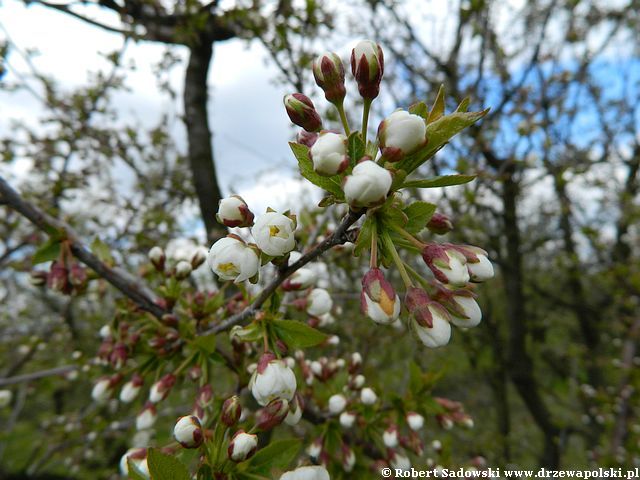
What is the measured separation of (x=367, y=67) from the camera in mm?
788

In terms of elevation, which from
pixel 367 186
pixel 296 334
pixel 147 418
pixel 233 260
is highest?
pixel 367 186

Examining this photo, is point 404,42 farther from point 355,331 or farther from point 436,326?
point 436,326

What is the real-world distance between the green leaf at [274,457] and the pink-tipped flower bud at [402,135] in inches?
26.0

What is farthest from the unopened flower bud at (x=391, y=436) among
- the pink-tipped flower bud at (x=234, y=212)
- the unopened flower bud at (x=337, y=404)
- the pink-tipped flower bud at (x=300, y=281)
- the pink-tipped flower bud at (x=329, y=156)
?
the pink-tipped flower bud at (x=329, y=156)

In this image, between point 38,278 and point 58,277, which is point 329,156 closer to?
point 58,277

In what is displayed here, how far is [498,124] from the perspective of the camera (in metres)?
4.45

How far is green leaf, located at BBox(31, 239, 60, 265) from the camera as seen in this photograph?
4.02 feet

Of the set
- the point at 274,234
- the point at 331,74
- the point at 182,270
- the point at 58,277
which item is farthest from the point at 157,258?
the point at 331,74

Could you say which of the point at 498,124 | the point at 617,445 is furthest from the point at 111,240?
the point at 617,445

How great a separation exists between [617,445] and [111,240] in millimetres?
4735

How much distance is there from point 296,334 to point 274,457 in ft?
0.92

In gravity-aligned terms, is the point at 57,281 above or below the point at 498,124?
below

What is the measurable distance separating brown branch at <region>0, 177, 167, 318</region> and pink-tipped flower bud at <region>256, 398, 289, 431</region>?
1.81 ft

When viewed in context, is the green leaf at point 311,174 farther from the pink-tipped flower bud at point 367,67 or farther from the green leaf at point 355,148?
the pink-tipped flower bud at point 367,67
